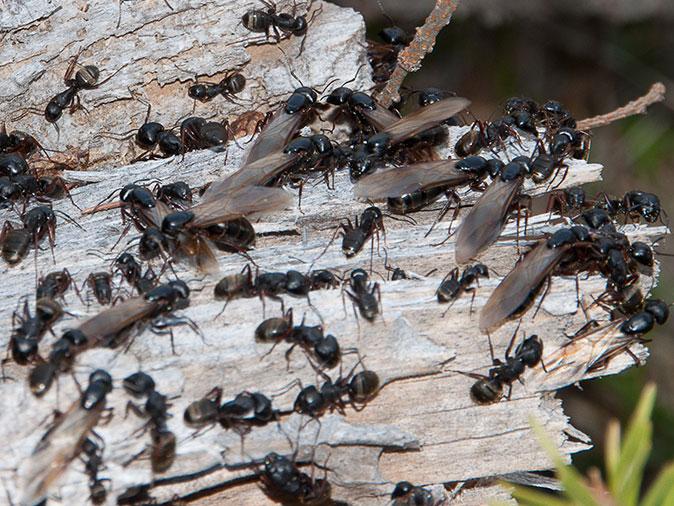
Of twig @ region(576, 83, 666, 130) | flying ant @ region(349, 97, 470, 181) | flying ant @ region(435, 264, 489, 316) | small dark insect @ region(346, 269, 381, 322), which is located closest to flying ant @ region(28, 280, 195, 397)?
small dark insect @ region(346, 269, 381, 322)

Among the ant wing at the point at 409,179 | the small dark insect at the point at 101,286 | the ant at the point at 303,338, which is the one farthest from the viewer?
the ant wing at the point at 409,179

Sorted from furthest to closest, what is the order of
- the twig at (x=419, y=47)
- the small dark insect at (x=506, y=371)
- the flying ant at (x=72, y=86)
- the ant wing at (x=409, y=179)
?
the flying ant at (x=72, y=86) → the twig at (x=419, y=47) → the ant wing at (x=409, y=179) → the small dark insect at (x=506, y=371)

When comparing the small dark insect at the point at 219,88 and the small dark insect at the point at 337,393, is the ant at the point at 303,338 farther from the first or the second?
the small dark insect at the point at 219,88

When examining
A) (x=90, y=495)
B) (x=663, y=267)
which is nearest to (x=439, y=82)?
(x=663, y=267)

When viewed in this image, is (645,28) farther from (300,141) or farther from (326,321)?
(326,321)

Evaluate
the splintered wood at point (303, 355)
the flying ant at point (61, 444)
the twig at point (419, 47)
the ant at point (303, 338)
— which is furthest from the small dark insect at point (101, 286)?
the twig at point (419, 47)
